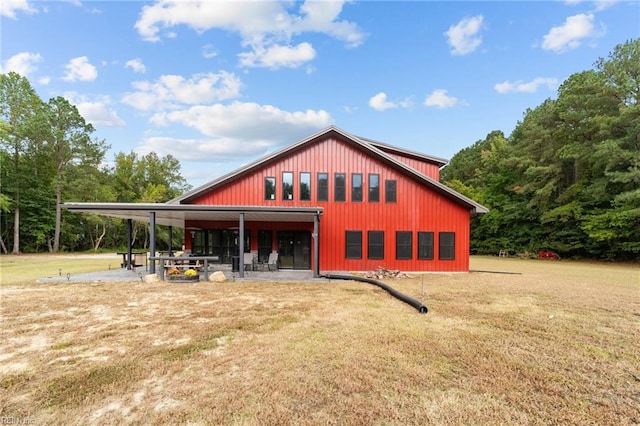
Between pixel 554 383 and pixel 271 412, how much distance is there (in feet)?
10.4

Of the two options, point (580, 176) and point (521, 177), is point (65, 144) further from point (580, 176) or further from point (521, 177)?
point (580, 176)

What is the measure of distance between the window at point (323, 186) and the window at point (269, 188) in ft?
6.65

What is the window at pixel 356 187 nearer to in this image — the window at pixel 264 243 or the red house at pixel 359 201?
the red house at pixel 359 201

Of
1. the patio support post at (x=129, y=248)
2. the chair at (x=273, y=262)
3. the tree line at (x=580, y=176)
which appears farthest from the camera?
the tree line at (x=580, y=176)

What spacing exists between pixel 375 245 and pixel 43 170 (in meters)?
34.4

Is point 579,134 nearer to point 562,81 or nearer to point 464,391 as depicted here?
point 562,81

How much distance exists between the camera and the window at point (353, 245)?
14.0 m

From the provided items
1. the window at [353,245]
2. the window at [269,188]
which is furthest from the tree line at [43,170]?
the window at [353,245]

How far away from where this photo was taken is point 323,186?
14.2m

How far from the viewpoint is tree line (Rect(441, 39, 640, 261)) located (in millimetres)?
20844

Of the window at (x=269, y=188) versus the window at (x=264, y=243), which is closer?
the window at (x=269, y=188)

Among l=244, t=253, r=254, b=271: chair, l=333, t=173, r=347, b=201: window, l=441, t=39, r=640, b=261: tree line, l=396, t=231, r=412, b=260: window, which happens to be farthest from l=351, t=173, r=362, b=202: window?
l=441, t=39, r=640, b=261: tree line

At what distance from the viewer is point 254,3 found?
41.9 feet

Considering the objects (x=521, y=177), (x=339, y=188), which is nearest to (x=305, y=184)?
(x=339, y=188)
